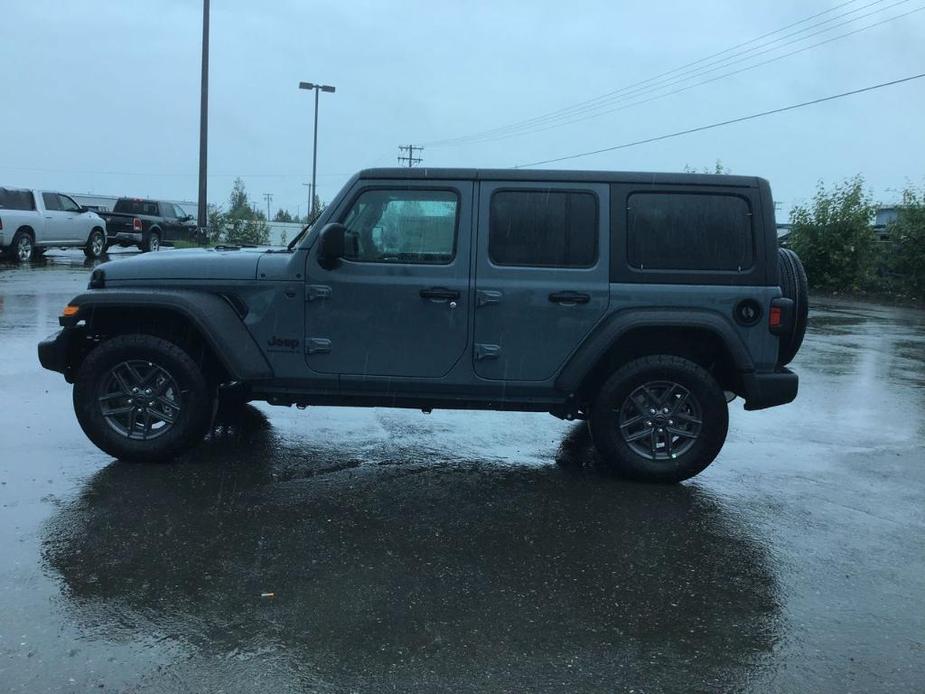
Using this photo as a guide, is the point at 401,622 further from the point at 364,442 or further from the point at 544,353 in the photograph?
the point at 364,442

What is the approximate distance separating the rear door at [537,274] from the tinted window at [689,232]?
0.24 meters

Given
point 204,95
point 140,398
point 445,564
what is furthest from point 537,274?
point 204,95

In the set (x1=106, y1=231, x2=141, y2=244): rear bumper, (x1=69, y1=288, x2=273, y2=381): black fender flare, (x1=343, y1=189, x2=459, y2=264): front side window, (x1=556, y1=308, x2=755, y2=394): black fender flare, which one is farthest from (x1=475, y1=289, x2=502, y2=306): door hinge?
(x1=106, y1=231, x2=141, y2=244): rear bumper

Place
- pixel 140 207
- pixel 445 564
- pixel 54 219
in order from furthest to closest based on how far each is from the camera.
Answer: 1. pixel 140 207
2. pixel 54 219
3. pixel 445 564

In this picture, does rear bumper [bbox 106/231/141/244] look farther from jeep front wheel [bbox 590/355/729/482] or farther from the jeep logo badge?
jeep front wheel [bbox 590/355/729/482]

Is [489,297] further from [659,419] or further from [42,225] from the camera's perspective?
[42,225]

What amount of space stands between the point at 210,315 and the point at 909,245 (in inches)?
842

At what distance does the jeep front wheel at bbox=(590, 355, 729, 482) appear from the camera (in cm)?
527

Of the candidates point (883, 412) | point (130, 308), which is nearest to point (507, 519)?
point (130, 308)

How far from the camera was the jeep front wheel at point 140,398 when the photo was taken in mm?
5320

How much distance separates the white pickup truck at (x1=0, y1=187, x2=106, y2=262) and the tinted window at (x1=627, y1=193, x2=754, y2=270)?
1899 cm

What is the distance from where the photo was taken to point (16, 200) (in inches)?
819

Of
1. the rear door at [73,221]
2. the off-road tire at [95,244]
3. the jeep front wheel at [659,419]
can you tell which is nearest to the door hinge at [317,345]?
the jeep front wheel at [659,419]

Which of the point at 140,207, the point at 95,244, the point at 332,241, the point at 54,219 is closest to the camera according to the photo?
the point at 332,241
